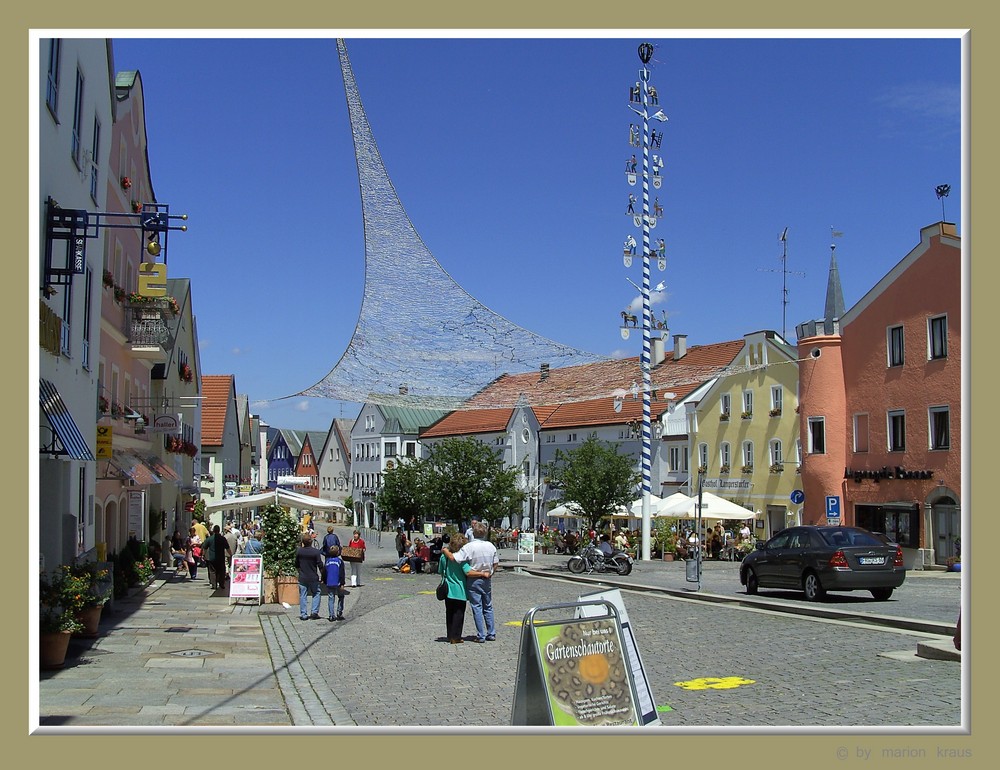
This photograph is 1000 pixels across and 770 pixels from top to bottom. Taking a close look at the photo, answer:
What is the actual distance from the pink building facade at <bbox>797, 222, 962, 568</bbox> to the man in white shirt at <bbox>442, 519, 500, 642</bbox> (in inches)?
613

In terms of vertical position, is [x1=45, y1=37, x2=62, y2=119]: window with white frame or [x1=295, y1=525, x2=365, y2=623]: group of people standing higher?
[x1=45, y1=37, x2=62, y2=119]: window with white frame

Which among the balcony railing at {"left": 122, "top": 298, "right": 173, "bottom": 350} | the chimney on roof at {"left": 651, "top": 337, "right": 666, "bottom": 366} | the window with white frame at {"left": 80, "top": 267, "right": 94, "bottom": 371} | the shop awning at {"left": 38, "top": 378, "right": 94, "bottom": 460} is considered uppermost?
the chimney on roof at {"left": 651, "top": 337, "right": 666, "bottom": 366}

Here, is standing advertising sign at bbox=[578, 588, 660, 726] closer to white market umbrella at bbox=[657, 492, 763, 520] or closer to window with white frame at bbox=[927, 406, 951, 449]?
window with white frame at bbox=[927, 406, 951, 449]

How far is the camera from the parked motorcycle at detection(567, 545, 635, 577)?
29641 mm

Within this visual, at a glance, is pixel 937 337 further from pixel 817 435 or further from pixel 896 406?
pixel 817 435

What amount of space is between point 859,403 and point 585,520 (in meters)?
16.4

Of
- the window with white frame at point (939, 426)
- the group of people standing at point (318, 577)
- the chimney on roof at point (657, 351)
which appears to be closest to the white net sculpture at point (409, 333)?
the group of people standing at point (318, 577)

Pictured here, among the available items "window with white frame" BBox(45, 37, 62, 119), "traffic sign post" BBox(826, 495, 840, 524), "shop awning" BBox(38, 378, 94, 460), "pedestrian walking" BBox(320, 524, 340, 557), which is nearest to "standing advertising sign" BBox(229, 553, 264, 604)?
"pedestrian walking" BBox(320, 524, 340, 557)

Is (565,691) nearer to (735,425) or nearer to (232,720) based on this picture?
(232,720)

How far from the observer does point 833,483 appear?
126 ft

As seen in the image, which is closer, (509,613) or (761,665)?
(761,665)
